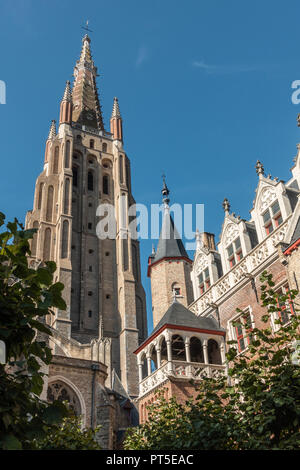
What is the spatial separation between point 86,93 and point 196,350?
59570 millimetres

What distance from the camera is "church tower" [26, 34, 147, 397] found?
5006cm

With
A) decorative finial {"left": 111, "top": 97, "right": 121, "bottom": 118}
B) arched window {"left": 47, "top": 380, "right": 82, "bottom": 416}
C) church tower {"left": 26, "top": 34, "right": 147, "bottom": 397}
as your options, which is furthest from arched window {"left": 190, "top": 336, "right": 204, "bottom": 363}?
decorative finial {"left": 111, "top": 97, "right": 121, "bottom": 118}

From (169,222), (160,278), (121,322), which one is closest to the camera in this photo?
(160,278)

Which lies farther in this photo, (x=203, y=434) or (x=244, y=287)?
(x=244, y=287)

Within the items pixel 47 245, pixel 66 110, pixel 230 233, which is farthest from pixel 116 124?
pixel 230 233

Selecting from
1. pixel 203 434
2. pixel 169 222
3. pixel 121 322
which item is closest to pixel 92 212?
pixel 121 322

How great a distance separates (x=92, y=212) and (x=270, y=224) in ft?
131

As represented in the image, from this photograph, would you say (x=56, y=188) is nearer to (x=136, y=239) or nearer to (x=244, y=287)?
(x=136, y=239)

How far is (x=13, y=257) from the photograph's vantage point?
823 cm

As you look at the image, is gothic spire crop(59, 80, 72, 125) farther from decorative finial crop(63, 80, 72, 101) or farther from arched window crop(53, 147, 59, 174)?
arched window crop(53, 147, 59, 174)

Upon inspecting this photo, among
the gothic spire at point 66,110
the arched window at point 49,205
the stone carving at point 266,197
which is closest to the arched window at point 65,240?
the arched window at point 49,205

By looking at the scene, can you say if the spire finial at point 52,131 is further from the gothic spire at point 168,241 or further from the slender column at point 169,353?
the slender column at point 169,353

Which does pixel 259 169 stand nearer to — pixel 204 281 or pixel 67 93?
pixel 204 281

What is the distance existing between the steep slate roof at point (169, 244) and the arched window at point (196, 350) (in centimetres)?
1092
